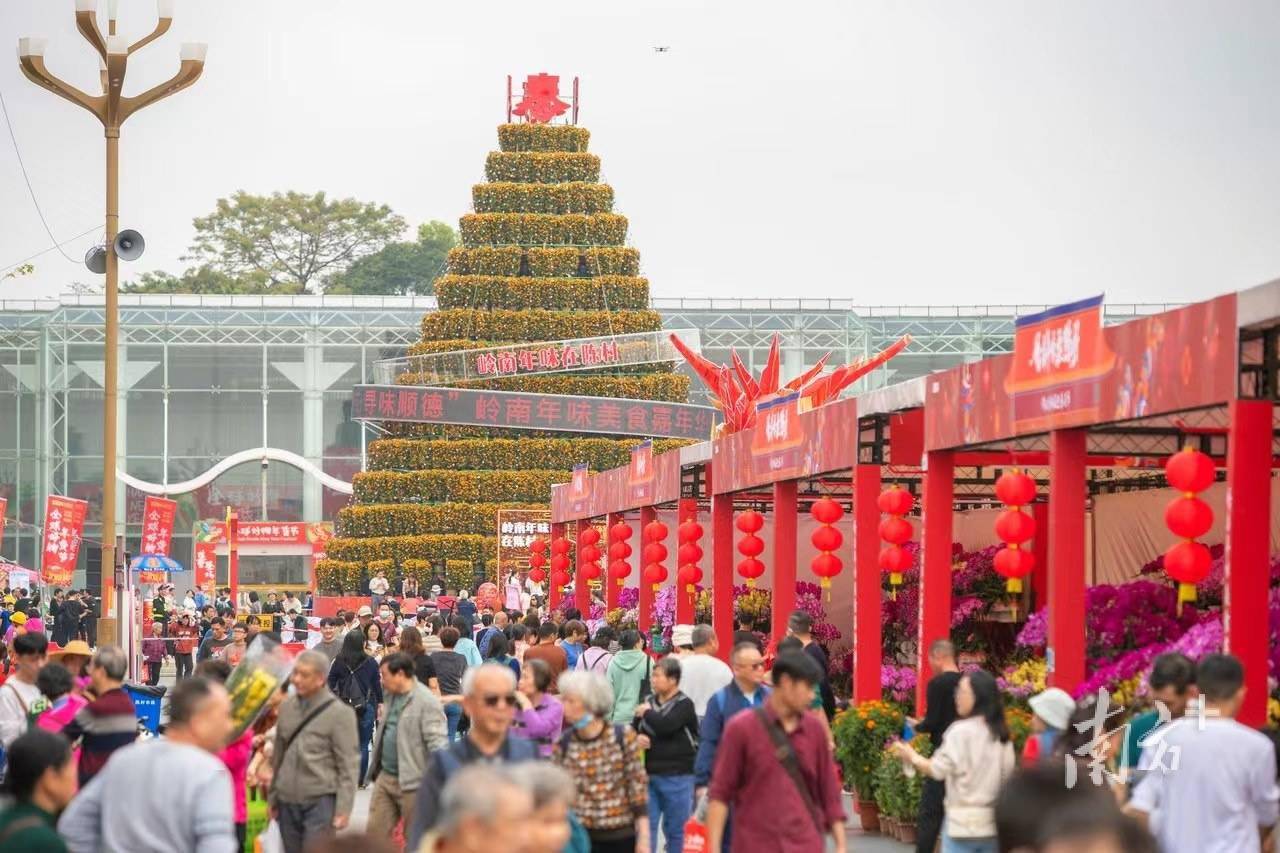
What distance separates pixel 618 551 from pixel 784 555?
10.3m

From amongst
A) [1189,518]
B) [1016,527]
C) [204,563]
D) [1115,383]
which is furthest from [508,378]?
[1189,518]

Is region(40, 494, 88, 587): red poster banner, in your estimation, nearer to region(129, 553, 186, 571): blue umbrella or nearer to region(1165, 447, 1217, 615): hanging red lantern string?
region(129, 553, 186, 571): blue umbrella

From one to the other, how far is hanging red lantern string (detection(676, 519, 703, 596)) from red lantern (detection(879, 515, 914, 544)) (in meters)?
8.10

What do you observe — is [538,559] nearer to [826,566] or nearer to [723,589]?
[723,589]

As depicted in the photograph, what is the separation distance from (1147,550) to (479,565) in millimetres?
29802

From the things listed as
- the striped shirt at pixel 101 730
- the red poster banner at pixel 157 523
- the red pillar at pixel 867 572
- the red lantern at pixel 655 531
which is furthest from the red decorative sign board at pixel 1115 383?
the red poster banner at pixel 157 523

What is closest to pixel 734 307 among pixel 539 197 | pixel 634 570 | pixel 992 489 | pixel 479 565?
pixel 539 197

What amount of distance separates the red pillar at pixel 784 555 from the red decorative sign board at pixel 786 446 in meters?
0.27

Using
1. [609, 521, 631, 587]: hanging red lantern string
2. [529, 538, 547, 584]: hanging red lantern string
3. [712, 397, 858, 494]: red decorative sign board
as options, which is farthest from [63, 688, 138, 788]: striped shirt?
[529, 538, 547, 584]: hanging red lantern string

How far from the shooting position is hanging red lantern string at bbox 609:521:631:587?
2983 centimetres

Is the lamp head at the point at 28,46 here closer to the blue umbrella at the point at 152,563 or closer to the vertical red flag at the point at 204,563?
the blue umbrella at the point at 152,563

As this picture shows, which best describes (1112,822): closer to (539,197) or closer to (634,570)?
(634,570)

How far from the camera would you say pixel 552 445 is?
163 ft

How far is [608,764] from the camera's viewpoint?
8984mm
